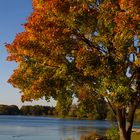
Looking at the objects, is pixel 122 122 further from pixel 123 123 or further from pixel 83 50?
pixel 83 50

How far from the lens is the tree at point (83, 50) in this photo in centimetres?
2211

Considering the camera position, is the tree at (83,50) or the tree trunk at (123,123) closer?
the tree at (83,50)

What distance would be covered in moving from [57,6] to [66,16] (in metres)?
0.85

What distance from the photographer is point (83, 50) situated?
23.0m

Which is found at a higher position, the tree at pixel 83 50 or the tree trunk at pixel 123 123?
the tree at pixel 83 50

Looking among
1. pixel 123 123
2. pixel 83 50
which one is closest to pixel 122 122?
pixel 123 123

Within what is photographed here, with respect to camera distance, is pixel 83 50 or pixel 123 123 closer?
pixel 83 50

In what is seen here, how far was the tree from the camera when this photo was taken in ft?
72.5

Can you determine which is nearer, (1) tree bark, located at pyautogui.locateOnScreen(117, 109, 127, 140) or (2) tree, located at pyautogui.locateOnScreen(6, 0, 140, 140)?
(2) tree, located at pyautogui.locateOnScreen(6, 0, 140, 140)

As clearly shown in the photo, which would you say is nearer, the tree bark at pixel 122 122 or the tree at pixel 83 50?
the tree at pixel 83 50

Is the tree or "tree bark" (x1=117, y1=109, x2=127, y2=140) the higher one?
the tree

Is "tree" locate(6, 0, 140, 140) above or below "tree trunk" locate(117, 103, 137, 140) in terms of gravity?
above

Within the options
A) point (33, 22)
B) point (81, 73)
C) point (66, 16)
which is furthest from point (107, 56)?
point (33, 22)

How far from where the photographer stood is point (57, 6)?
23.7 metres
